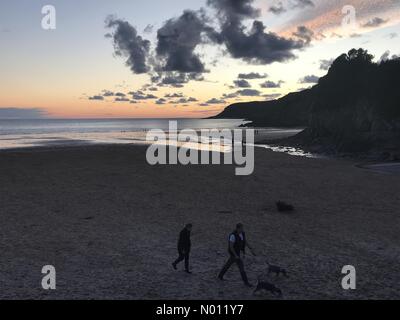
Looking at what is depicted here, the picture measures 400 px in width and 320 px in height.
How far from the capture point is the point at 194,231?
839 inches

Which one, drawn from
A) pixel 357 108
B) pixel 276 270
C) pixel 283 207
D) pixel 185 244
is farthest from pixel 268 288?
pixel 357 108

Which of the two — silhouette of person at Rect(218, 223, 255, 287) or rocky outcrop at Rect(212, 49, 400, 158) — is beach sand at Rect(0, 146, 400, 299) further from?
rocky outcrop at Rect(212, 49, 400, 158)

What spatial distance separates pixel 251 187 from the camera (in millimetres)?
34219

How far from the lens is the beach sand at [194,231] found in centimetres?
1427

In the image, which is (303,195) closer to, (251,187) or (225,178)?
(251,187)

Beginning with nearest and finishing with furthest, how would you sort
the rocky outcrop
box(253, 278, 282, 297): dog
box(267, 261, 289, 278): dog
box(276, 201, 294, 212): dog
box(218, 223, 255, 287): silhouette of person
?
1. box(253, 278, 282, 297): dog
2. box(218, 223, 255, 287): silhouette of person
3. box(267, 261, 289, 278): dog
4. box(276, 201, 294, 212): dog
5. the rocky outcrop

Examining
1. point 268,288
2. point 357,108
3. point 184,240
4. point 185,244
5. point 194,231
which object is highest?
point 357,108

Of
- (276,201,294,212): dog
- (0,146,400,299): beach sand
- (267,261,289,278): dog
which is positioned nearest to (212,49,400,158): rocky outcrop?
(0,146,400,299): beach sand

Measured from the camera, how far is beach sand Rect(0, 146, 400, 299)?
46.8 feet

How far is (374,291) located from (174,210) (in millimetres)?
14630

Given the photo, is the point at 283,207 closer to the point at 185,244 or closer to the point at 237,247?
the point at 185,244

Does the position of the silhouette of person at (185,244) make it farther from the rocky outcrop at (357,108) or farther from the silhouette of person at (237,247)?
the rocky outcrop at (357,108)
